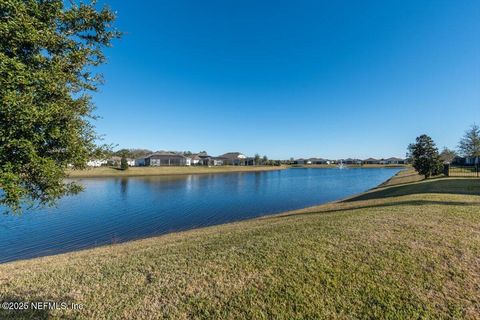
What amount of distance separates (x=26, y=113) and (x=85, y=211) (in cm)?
2248

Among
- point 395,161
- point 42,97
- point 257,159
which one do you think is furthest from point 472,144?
point 395,161

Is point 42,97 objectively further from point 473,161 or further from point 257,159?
point 257,159

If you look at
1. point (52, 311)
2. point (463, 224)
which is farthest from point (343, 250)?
point (52, 311)

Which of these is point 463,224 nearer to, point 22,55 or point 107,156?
point 107,156

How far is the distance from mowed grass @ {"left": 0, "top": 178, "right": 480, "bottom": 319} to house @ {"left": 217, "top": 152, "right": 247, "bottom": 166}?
118330 mm

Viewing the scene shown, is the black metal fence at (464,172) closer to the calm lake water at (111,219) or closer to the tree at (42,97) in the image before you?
the calm lake water at (111,219)

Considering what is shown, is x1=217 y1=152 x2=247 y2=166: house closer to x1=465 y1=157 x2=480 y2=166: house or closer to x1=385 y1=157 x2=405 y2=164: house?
x1=465 y1=157 x2=480 y2=166: house

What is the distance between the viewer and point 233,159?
130 meters

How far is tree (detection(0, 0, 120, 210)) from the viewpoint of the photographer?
14.1ft

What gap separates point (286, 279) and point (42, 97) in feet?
21.9

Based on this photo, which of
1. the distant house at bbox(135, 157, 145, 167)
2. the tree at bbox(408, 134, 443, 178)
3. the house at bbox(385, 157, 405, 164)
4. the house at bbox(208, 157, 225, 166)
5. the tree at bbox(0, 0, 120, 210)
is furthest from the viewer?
the house at bbox(385, 157, 405, 164)

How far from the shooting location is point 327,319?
4094 millimetres

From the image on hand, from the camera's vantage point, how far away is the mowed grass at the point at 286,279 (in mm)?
4379

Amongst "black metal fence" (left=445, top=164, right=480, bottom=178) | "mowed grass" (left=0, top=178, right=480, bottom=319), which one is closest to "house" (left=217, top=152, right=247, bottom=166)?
"black metal fence" (left=445, top=164, right=480, bottom=178)
